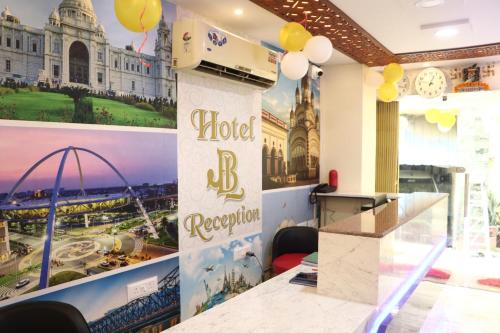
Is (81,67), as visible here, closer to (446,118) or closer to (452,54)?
(452,54)

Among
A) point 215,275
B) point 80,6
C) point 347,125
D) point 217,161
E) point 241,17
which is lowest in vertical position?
point 215,275

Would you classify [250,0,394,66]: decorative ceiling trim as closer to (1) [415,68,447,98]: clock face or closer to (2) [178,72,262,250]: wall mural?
(1) [415,68,447,98]: clock face

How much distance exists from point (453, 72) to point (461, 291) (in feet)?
9.35

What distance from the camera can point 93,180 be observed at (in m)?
2.38

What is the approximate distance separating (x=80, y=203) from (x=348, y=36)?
2904mm

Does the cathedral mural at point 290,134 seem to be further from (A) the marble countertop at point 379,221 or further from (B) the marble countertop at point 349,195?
(A) the marble countertop at point 379,221

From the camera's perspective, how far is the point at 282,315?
1.80m

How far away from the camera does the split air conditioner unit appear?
9.02 feet

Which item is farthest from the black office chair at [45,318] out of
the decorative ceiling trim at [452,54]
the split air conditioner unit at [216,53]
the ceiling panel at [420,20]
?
the decorative ceiling trim at [452,54]

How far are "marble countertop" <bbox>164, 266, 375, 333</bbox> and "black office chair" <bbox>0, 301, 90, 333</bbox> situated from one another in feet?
2.05

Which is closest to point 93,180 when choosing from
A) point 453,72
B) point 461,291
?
point 461,291

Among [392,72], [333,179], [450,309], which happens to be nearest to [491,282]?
[450,309]

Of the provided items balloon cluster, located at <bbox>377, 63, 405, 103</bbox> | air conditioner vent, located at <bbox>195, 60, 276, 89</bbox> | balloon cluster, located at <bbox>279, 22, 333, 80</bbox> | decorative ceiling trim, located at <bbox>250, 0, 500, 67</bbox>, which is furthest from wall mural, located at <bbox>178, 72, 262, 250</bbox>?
balloon cluster, located at <bbox>377, 63, 405, 103</bbox>

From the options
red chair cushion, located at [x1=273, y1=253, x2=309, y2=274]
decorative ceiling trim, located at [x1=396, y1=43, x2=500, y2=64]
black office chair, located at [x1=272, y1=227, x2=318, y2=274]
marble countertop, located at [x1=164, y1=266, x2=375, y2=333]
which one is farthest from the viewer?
decorative ceiling trim, located at [x1=396, y1=43, x2=500, y2=64]
